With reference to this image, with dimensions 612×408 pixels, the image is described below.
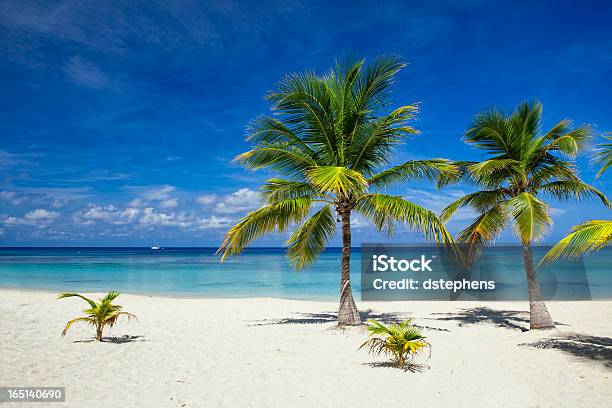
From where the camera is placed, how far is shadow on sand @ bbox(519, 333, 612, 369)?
7707mm

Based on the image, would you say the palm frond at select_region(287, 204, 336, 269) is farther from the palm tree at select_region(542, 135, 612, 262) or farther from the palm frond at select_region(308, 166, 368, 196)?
the palm tree at select_region(542, 135, 612, 262)

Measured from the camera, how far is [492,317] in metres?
12.9

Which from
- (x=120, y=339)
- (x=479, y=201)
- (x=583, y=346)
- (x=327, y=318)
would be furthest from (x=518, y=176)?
(x=120, y=339)

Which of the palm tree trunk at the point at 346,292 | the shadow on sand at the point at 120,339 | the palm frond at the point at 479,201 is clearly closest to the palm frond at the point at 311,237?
the palm tree trunk at the point at 346,292

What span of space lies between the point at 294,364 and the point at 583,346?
5.90 m

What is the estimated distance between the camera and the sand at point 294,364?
5.54 m

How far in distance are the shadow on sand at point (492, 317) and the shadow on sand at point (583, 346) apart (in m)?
1.32

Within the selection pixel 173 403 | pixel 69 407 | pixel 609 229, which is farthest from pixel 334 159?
pixel 69 407

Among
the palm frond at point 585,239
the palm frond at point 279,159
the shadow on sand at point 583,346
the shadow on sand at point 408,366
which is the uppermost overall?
the palm frond at point 279,159

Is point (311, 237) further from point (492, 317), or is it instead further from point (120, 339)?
point (492, 317)

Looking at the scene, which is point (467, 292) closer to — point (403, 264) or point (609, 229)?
point (609, 229)

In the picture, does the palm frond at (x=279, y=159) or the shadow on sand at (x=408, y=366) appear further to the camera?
the palm frond at (x=279, y=159)

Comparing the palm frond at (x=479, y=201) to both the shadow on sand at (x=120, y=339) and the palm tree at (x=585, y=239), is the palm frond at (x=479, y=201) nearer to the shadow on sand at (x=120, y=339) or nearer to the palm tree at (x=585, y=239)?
the palm tree at (x=585, y=239)

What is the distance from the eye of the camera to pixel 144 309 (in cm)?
1445
